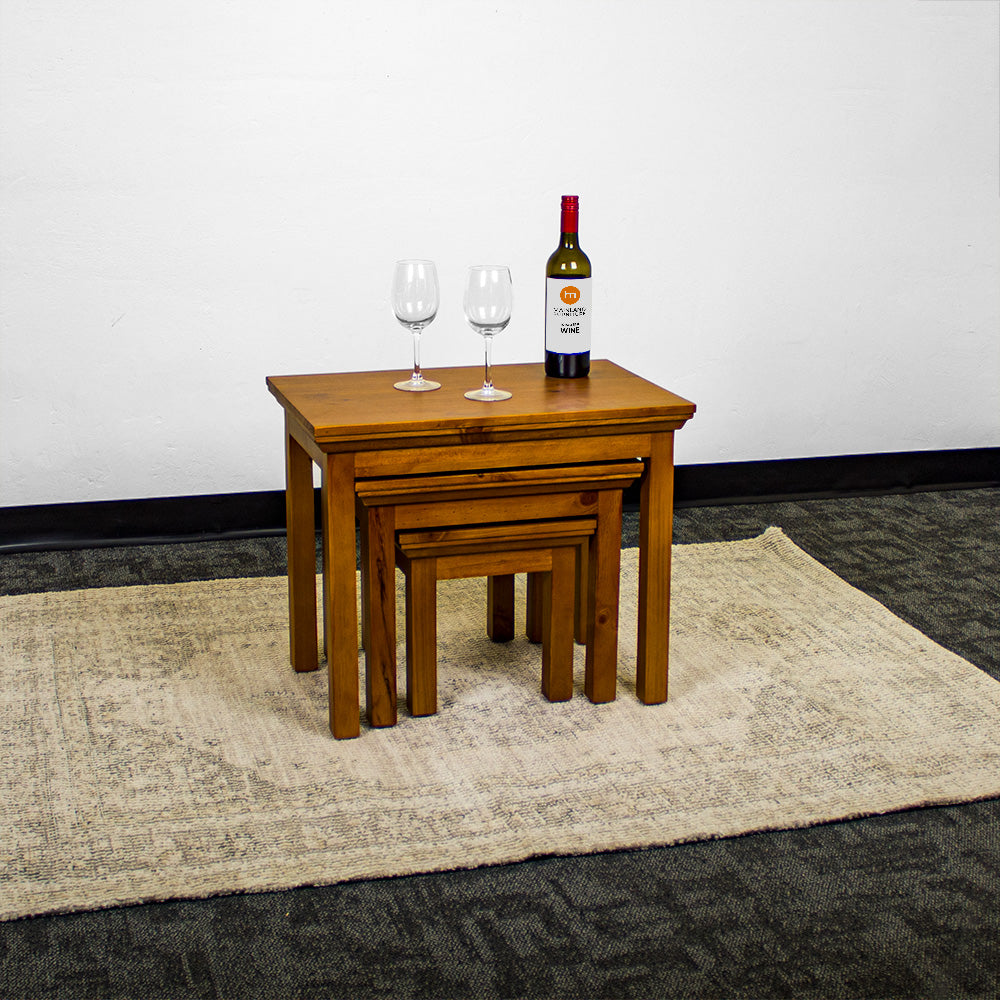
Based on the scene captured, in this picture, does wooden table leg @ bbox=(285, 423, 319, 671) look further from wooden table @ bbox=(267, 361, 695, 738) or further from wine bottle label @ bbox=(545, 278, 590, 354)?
wine bottle label @ bbox=(545, 278, 590, 354)

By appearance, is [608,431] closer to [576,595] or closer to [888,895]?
[576,595]

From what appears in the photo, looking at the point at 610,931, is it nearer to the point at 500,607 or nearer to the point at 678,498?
the point at 500,607

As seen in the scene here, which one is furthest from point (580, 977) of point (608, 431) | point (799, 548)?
point (799, 548)

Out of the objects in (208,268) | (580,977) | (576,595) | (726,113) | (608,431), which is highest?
(726,113)

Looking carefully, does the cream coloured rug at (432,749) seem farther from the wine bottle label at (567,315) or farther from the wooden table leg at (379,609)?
the wine bottle label at (567,315)

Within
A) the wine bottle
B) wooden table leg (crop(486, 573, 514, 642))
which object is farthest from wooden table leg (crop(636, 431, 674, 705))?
wooden table leg (crop(486, 573, 514, 642))

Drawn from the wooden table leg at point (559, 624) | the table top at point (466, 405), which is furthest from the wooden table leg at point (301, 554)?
the wooden table leg at point (559, 624)

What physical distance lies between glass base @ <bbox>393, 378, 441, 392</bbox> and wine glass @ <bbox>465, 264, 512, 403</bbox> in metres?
0.09

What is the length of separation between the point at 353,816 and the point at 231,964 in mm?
353

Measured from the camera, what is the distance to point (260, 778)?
1968 mm

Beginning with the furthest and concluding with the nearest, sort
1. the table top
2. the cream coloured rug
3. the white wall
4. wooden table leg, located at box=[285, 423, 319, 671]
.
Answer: the white wall
wooden table leg, located at box=[285, 423, 319, 671]
the table top
the cream coloured rug

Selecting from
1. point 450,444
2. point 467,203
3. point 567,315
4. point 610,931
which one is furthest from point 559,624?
point 467,203

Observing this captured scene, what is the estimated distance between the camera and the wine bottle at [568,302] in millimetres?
2143

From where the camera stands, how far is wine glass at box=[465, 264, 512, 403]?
6.89 feet
